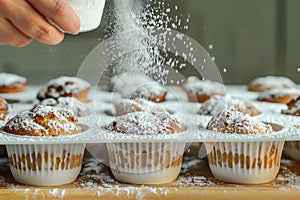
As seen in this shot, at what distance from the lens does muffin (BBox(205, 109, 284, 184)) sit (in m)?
1.44

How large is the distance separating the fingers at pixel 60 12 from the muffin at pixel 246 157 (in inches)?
21.1

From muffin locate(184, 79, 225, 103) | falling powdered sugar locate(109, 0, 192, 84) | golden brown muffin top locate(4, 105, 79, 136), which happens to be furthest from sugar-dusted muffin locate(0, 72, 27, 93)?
golden brown muffin top locate(4, 105, 79, 136)

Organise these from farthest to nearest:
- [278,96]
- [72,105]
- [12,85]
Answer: [12,85] → [278,96] → [72,105]

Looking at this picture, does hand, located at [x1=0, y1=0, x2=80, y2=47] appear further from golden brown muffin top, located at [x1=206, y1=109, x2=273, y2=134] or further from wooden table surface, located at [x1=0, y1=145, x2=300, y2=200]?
golden brown muffin top, located at [x1=206, y1=109, x2=273, y2=134]

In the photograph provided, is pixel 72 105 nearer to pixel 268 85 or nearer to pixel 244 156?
pixel 244 156

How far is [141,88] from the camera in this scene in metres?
2.10

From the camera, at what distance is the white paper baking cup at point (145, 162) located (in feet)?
4.73

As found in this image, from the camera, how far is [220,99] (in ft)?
6.22

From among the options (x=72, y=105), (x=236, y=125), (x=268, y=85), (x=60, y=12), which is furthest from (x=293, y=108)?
(x=60, y=12)

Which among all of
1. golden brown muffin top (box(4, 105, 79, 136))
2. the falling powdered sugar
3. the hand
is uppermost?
the hand

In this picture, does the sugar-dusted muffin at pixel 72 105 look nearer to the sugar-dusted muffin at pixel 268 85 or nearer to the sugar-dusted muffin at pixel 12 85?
the sugar-dusted muffin at pixel 12 85

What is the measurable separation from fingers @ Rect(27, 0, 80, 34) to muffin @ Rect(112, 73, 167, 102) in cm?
94

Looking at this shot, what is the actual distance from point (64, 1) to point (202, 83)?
4.02 feet

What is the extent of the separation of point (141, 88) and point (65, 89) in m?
0.26
